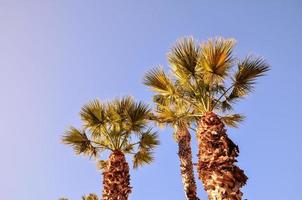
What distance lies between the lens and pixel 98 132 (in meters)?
14.8

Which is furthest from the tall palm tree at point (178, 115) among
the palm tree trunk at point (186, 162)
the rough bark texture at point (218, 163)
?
the rough bark texture at point (218, 163)

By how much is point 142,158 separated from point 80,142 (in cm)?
284

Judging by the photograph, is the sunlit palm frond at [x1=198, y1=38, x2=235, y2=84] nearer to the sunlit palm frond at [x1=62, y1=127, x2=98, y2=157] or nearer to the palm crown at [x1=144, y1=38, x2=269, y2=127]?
the palm crown at [x1=144, y1=38, x2=269, y2=127]

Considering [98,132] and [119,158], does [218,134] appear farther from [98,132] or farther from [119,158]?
[98,132]

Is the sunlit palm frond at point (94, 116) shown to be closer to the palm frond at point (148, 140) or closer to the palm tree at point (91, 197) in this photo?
the palm frond at point (148, 140)

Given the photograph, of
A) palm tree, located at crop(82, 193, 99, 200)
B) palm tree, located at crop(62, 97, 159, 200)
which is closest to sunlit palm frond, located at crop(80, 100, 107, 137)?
palm tree, located at crop(62, 97, 159, 200)

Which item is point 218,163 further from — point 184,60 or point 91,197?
point 91,197

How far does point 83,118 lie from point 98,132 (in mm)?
899

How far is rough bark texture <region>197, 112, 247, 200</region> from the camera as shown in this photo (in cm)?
944

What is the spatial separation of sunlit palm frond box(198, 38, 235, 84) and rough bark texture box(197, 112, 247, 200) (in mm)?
1778

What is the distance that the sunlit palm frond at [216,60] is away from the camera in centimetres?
1138

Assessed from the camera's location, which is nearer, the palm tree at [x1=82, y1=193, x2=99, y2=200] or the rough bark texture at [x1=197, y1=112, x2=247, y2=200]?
the rough bark texture at [x1=197, y1=112, x2=247, y2=200]

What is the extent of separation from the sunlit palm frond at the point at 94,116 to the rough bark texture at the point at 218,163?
4.90m

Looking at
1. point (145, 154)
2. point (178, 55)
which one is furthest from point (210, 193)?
point (145, 154)
